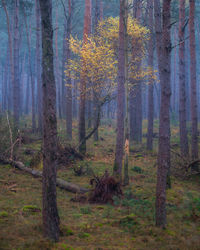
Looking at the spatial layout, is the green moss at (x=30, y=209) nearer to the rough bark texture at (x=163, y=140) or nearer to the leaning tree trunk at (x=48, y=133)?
the leaning tree trunk at (x=48, y=133)

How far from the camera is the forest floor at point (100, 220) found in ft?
15.3

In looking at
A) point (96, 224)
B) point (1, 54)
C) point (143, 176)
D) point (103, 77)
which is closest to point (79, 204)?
point (96, 224)

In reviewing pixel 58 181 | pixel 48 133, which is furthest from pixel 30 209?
pixel 58 181

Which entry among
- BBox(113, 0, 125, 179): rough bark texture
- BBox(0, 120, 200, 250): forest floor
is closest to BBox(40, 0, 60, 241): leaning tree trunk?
BBox(0, 120, 200, 250): forest floor

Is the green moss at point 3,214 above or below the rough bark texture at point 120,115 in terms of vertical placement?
below

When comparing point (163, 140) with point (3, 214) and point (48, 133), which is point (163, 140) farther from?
point (3, 214)

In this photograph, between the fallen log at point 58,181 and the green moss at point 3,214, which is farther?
the fallen log at point 58,181

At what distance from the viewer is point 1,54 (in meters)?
48.2

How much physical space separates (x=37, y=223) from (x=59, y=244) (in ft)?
2.96

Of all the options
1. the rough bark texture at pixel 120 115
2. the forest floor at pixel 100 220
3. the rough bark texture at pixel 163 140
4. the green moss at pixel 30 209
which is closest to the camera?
the forest floor at pixel 100 220

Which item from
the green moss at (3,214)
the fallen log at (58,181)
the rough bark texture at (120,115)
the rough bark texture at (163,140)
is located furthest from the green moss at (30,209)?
Answer: the rough bark texture at (120,115)

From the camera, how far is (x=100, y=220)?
19.7 feet

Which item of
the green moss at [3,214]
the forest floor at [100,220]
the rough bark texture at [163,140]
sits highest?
the rough bark texture at [163,140]

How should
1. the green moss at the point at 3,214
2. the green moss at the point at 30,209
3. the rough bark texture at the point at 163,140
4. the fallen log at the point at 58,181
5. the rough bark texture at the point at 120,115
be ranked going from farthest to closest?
the rough bark texture at the point at 120,115 → the fallen log at the point at 58,181 → the green moss at the point at 30,209 → the green moss at the point at 3,214 → the rough bark texture at the point at 163,140
